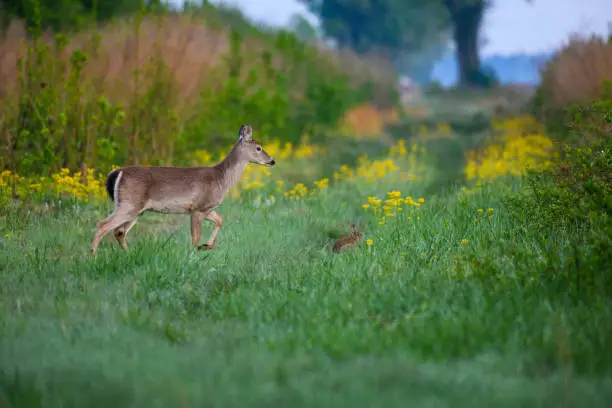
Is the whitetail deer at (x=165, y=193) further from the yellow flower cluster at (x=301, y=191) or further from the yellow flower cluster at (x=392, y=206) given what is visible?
the yellow flower cluster at (x=301, y=191)

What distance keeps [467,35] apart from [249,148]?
147 feet

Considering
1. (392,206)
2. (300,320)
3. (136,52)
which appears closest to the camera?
(300,320)

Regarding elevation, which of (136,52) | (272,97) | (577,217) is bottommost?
(577,217)

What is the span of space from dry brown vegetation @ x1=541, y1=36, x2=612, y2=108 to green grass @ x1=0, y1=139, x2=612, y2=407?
7.19 meters

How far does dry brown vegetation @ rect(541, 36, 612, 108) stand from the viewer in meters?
14.5

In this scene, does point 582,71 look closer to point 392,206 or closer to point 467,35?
point 392,206

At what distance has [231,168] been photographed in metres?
8.52

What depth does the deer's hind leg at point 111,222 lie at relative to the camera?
7.66 metres

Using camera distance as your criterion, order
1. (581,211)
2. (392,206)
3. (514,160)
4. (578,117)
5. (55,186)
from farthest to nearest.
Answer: (514,160) → (578,117) → (55,186) → (392,206) → (581,211)

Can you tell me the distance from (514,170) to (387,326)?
765cm

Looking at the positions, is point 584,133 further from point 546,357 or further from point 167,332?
point 167,332

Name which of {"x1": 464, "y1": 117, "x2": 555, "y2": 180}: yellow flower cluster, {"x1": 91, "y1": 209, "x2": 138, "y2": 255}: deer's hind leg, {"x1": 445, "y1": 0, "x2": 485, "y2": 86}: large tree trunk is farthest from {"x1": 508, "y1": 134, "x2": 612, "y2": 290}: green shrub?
{"x1": 445, "y1": 0, "x2": 485, "y2": 86}: large tree trunk

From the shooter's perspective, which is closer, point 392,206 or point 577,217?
point 577,217

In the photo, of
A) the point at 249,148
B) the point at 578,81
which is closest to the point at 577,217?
the point at 249,148
